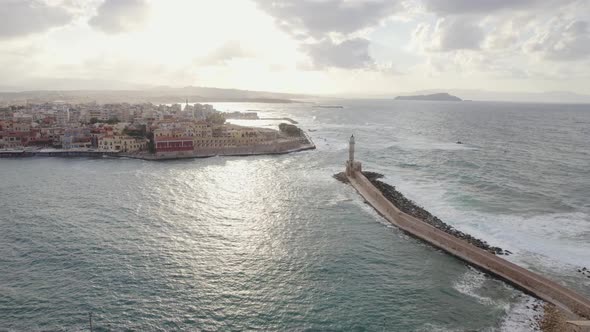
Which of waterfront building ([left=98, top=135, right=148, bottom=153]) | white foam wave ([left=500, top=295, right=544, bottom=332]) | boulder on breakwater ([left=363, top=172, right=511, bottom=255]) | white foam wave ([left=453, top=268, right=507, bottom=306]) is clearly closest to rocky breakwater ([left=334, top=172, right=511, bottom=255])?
boulder on breakwater ([left=363, top=172, right=511, bottom=255])

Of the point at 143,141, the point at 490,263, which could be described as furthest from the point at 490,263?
the point at 143,141

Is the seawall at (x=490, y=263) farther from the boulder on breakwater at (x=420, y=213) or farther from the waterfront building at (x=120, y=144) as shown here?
the waterfront building at (x=120, y=144)

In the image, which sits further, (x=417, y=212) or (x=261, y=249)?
(x=417, y=212)

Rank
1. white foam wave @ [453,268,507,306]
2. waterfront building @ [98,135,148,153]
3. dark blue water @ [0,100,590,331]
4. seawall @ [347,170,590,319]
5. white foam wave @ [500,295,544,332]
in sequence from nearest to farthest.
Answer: white foam wave @ [500,295,544,332] < dark blue water @ [0,100,590,331] < seawall @ [347,170,590,319] < white foam wave @ [453,268,507,306] < waterfront building @ [98,135,148,153]

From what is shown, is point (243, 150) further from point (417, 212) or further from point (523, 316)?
point (523, 316)

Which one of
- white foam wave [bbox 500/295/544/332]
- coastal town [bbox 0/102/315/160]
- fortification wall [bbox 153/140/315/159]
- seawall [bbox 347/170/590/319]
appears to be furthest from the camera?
coastal town [bbox 0/102/315/160]

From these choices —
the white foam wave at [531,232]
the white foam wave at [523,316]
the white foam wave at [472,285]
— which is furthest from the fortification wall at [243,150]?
the white foam wave at [523,316]

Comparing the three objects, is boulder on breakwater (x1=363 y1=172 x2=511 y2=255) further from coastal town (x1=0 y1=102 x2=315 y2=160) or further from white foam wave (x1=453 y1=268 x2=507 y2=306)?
coastal town (x1=0 y1=102 x2=315 y2=160)
